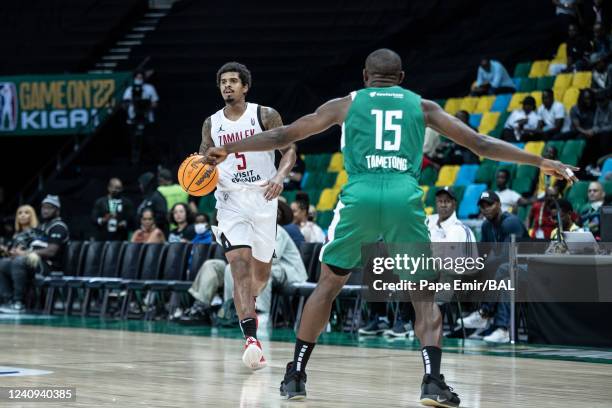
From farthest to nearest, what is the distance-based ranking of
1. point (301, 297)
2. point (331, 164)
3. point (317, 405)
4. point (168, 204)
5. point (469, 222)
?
point (331, 164) → point (168, 204) → point (469, 222) → point (301, 297) → point (317, 405)

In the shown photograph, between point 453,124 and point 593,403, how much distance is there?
1.68m

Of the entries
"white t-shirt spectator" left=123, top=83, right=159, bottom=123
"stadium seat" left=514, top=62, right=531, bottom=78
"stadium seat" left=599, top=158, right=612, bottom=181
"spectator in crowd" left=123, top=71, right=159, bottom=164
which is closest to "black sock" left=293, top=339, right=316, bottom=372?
"stadium seat" left=599, top=158, right=612, bottom=181

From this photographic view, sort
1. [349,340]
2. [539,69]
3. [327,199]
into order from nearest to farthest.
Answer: [349,340]
[327,199]
[539,69]

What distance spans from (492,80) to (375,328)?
26.5 ft

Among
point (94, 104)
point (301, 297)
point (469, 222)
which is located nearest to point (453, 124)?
point (301, 297)

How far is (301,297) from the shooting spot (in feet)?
43.4

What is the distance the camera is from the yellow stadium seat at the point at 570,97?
58.2 ft

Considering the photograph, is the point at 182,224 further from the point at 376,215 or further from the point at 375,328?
the point at 376,215

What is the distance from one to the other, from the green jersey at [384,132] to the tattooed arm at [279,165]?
Result: 161 centimetres

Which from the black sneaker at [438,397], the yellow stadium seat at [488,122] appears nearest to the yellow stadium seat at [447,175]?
the yellow stadium seat at [488,122]

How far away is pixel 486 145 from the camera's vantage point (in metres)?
6.12

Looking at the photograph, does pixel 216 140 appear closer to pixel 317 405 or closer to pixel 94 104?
pixel 317 405

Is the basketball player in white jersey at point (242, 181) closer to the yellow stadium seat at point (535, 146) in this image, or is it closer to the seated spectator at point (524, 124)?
the yellow stadium seat at point (535, 146)

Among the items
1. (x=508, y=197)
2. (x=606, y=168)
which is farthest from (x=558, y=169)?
(x=606, y=168)
